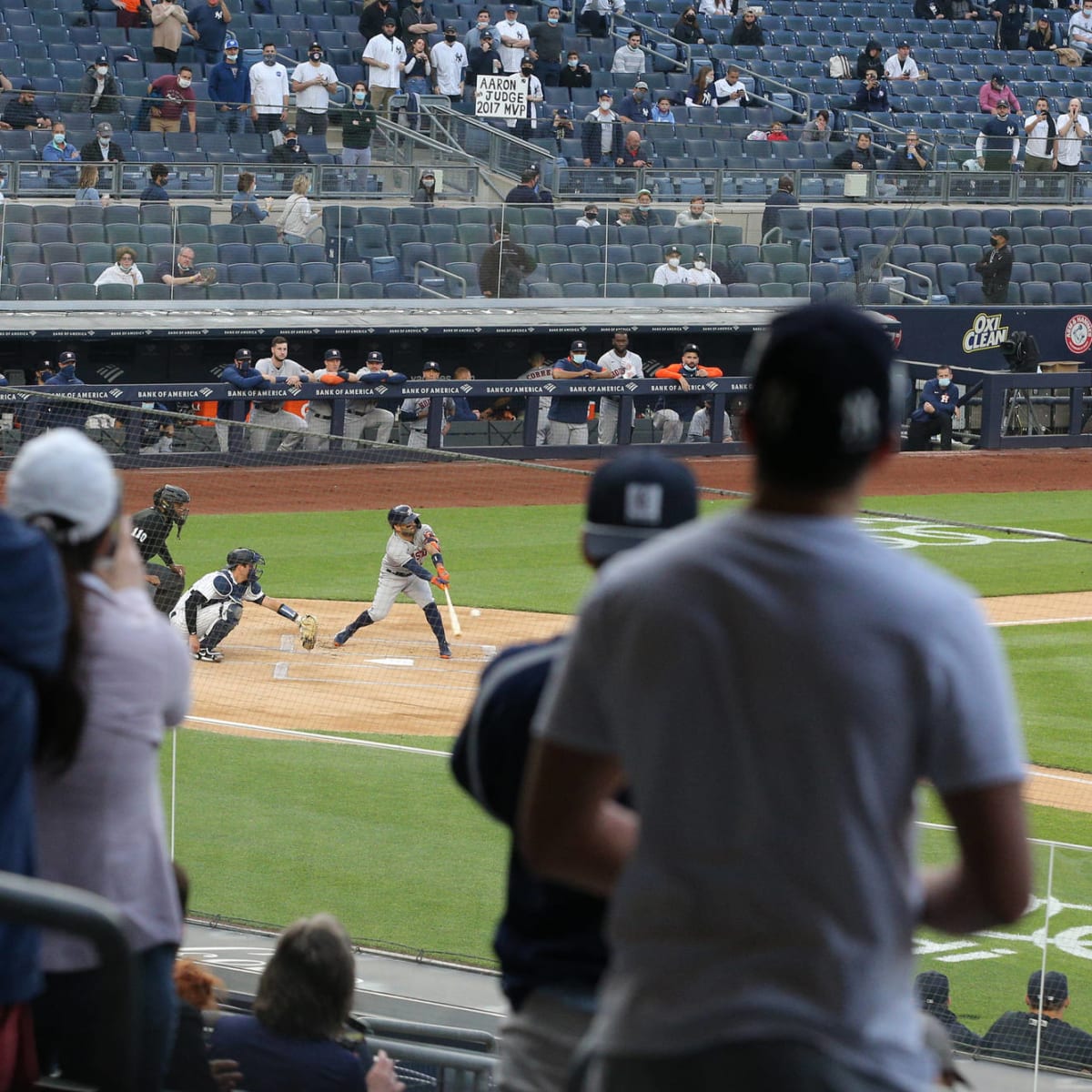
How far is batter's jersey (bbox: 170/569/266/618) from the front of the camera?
14.2m

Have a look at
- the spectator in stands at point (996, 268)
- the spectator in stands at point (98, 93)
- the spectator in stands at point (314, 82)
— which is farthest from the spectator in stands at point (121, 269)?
the spectator in stands at point (996, 268)

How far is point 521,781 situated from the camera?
2.85 metres

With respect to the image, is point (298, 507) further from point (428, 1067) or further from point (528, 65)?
point (428, 1067)

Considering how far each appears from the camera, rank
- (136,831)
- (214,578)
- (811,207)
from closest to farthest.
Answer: (136,831) < (214,578) < (811,207)

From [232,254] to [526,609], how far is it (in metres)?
7.76

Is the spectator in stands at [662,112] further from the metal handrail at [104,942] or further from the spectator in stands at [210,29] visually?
the metal handrail at [104,942]

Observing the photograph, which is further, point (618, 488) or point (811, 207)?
point (811, 207)

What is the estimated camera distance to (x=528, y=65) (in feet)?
90.4

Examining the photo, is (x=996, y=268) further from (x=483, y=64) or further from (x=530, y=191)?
(x=483, y=64)

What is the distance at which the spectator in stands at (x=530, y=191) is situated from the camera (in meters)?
24.0

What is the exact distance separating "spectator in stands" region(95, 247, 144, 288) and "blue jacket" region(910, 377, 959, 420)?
1125 centimetres

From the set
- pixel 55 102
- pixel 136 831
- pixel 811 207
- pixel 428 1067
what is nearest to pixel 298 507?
pixel 55 102

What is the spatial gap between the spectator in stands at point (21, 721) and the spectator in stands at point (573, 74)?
26970mm

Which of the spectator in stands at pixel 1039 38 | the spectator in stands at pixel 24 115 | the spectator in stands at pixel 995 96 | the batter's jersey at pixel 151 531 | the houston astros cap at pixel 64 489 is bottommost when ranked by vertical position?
the batter's jersey at pixel 151 531
